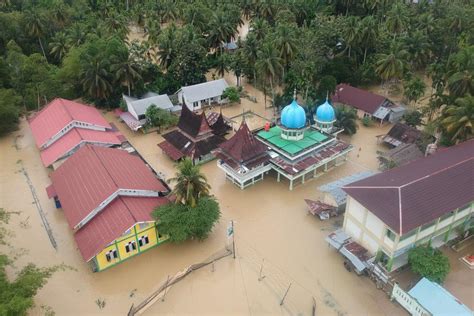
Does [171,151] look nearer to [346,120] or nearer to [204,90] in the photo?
[204,90]

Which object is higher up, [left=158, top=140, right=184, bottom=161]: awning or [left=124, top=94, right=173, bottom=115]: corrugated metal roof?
[left=124, top=94, right=173, bottom=115]: corrugated metal roof

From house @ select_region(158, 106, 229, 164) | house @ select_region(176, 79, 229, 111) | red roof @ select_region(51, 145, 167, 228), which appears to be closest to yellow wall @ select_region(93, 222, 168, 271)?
red roof @ select_region(51, 145, 167, 228)

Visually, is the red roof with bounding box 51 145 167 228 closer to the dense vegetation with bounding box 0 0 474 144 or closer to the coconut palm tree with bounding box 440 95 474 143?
the dense vegetation with bounding box 0 0 474 144

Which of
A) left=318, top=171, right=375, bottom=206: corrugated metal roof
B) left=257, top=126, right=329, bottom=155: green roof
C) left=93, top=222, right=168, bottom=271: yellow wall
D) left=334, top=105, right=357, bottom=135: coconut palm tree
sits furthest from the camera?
left=334, top=105, right=357, bottom=135: coconut palm tree

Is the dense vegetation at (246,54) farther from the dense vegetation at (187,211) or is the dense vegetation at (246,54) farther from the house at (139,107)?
the dense vegetation at (187,211)

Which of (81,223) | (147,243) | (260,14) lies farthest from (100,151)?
(260,14)

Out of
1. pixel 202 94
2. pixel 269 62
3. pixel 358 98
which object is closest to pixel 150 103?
pixel 202 94
